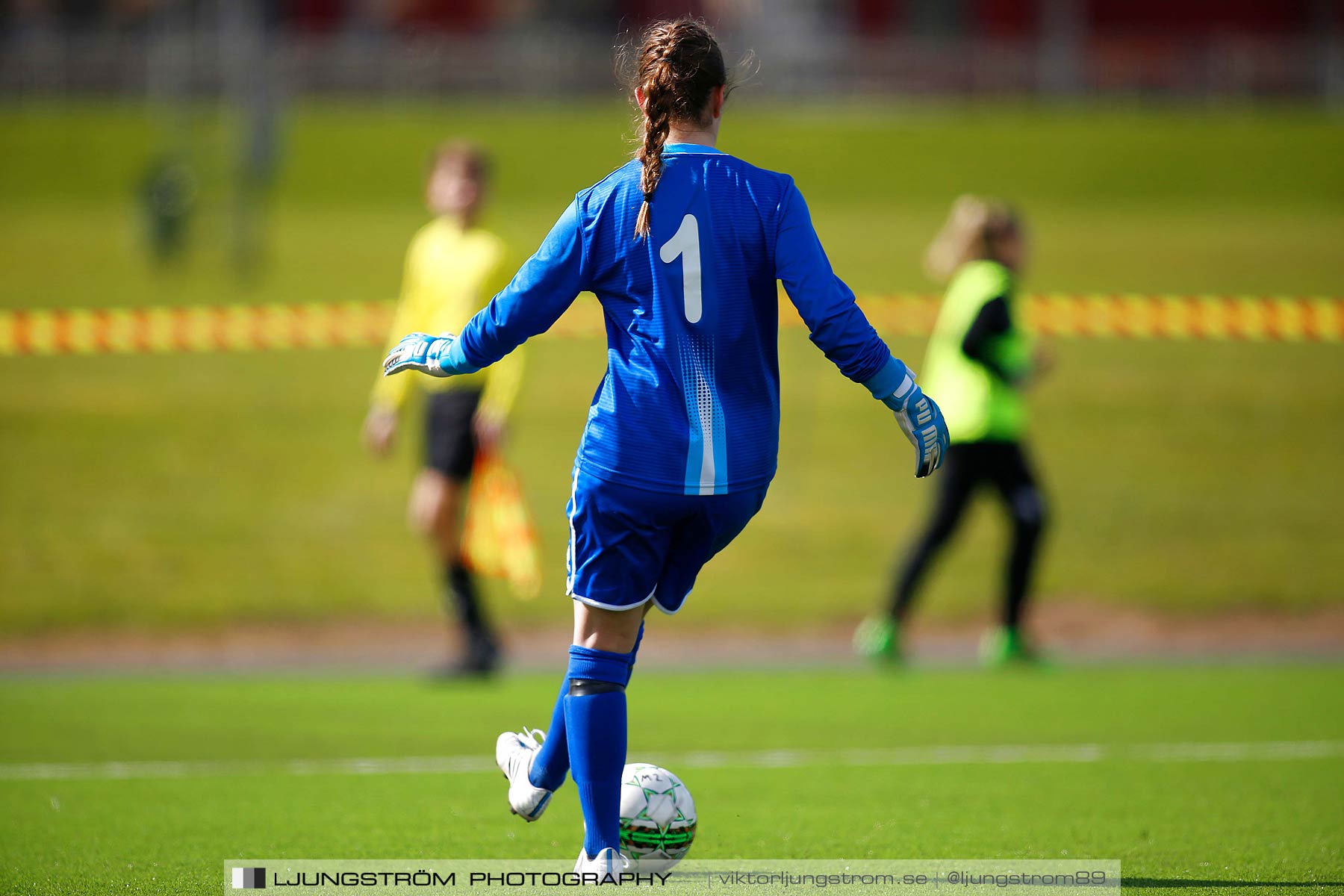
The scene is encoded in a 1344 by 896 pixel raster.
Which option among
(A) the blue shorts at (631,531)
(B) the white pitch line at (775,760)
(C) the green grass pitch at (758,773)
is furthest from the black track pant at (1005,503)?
(A) the blue shorts at (631,531)

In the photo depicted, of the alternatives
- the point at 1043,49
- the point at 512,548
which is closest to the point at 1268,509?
the point at 512,548

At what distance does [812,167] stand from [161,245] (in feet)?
47.5

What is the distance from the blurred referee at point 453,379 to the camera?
7.93 m

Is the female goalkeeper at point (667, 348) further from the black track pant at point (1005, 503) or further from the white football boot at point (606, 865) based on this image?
the black track pant at point (1005, 503)

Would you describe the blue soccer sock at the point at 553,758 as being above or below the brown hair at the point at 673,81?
below

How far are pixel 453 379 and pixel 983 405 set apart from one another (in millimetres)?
2595

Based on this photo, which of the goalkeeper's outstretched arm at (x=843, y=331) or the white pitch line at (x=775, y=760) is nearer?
the goalkeeper's outstretched arm at (x=843, y=331)

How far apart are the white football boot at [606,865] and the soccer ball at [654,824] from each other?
214mm

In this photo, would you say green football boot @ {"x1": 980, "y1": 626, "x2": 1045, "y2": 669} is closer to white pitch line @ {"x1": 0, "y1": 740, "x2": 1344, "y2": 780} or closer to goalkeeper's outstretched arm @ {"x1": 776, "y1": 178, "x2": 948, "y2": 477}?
white pitch line @ {"x1": 0, "y1": 740, "x2": 1344, "y2": 780}

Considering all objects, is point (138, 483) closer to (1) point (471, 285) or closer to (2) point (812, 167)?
(1) point (471, 285)

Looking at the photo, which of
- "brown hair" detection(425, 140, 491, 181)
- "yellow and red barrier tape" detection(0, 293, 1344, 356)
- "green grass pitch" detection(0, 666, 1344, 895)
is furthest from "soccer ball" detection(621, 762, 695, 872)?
"yellow and red barrier tape" detection(0, 293, 1344, 356)

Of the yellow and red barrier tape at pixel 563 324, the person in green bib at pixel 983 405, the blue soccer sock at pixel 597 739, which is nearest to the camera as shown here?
the blue soccer sock at pixel 597 739

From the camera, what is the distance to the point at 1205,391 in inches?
605

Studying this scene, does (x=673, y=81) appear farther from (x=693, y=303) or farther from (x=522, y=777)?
(x=522, y=777)
